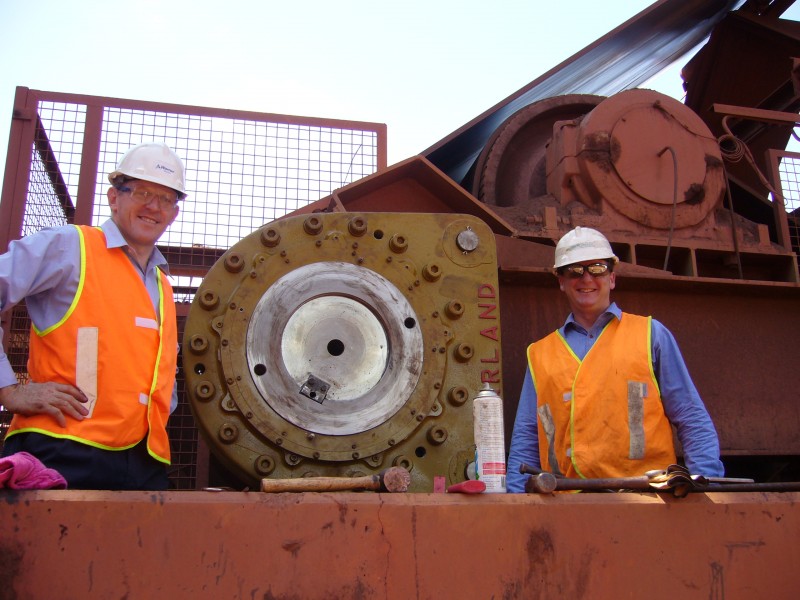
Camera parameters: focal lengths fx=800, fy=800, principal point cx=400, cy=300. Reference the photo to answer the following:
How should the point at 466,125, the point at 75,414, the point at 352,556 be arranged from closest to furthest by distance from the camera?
the point at 352,556 → the point at 75,414 → the point at 466,125

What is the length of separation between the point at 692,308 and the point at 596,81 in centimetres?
280

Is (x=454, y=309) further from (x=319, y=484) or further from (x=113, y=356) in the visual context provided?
(x=319, y=484)

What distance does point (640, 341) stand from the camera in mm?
2697

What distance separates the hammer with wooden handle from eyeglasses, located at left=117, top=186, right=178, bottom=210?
1.34 meters

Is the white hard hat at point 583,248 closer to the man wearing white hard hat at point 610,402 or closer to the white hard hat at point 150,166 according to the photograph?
the man wearing white hard hat at point 610,402

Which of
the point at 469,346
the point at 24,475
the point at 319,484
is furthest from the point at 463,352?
the point at 24,475

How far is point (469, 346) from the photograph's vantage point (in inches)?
126

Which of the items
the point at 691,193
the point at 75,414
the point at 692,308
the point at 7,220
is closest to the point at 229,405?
the point at 75,414

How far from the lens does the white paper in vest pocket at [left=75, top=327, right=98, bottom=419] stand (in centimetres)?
238

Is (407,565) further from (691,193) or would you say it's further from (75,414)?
(691,193)

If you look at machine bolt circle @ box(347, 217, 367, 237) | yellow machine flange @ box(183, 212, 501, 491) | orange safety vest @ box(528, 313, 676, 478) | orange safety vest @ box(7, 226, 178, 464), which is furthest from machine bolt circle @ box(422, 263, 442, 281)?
orange safety vest @ box(7, 226, 178, 464)

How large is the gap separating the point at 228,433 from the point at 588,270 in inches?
56.9

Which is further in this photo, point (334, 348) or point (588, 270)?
point (334, 348)

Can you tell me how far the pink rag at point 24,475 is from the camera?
5.52 ft
